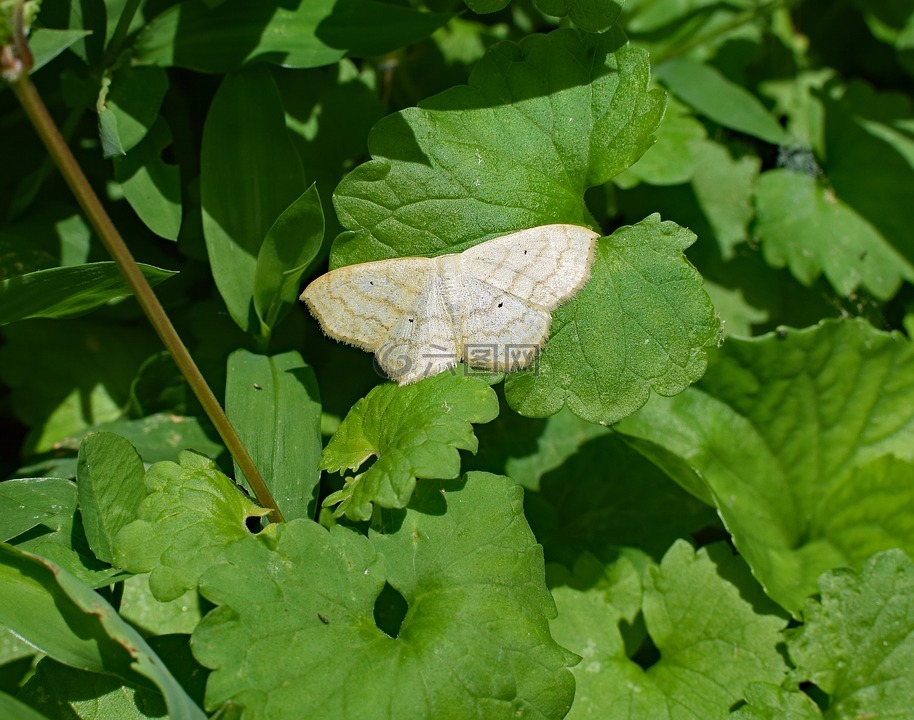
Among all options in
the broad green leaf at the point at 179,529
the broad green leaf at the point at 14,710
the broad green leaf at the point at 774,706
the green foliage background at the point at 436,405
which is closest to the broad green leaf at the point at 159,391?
the green foliage background at the point at 436,405

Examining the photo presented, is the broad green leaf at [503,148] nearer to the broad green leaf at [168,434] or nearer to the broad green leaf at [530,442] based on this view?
the broad green leaf at [168,434]

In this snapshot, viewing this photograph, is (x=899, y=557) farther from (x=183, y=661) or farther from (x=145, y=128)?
(x=145, y=128)

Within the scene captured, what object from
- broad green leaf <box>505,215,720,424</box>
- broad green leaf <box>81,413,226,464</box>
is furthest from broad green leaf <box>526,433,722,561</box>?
broad green leaf <box>81,413,226,464</box>

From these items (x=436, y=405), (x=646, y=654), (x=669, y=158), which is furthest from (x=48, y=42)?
(x=646, y=654)

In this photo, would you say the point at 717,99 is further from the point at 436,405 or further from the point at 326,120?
the point at 436,405

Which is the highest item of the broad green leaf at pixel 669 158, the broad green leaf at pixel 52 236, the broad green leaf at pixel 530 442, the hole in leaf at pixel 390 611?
the broad green leaf at pixel 52 236
